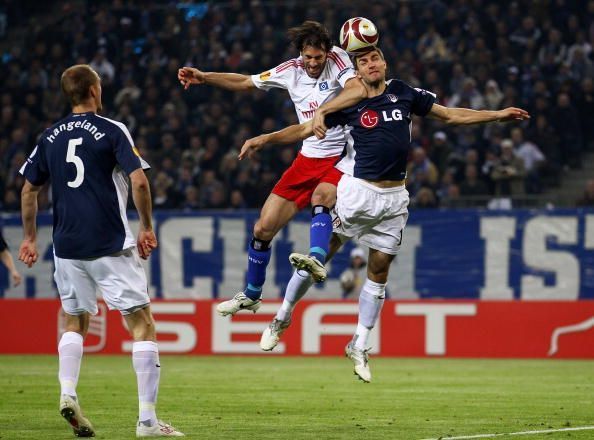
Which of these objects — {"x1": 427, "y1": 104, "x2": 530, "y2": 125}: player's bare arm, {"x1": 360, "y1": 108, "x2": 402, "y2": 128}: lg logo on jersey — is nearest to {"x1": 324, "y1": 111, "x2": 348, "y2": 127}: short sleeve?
{"x1": 360, "y1": 108, "x2": 402, "y2": 128}: lg logo on jersey

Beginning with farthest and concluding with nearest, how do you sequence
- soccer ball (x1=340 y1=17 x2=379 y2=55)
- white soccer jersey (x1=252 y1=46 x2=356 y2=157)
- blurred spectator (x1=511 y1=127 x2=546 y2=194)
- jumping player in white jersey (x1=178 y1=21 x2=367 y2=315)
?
1. blurred spectator (x1=511 y1=127 x2=546 y2=194)
2. white soccer jersey (x1=252 y1=46 x2=356 y2=157)
3. jumping player in white jersey (x1=178 y1=21 x2=367 y2=315)
4. soccer ball (x1=340 y1=17 x2=379 y2=55)

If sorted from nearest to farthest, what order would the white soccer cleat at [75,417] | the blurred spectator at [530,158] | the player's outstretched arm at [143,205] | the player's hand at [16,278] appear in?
the player's outstretched arm at [143,205] < the white soccer cleat at [75,417] < the player's hand at [16,278] < the blurred spectator at [530,158]

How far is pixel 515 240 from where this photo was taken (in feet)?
72.0

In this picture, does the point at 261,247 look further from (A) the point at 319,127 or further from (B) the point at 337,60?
(B) the point at 337,60

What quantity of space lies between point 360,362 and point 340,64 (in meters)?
2.81

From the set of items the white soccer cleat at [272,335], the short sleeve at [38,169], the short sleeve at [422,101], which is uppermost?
the short sleeve at [422,101]

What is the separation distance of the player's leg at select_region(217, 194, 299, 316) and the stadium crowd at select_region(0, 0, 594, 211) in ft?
35.5

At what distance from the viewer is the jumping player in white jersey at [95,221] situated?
967 centimetres

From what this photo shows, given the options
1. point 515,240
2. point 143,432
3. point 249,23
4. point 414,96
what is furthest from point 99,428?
point 249,23

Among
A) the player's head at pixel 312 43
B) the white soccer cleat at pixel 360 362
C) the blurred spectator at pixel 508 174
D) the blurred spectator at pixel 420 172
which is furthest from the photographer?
the blurred spectator at pixel 420 172

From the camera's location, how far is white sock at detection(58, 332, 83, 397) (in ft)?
32.6

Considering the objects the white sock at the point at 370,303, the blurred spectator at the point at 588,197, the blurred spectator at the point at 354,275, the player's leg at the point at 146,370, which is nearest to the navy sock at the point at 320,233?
the white sock at the point at 370,303

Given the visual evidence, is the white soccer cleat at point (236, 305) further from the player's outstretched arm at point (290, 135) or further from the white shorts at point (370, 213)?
the player's outstretched arm at point (290, 135)

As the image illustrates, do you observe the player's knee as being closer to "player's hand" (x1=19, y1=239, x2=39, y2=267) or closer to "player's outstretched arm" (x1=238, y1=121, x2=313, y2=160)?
"player's outstretched arm" (x1=238, y1=121, x2=313, y2=160)
